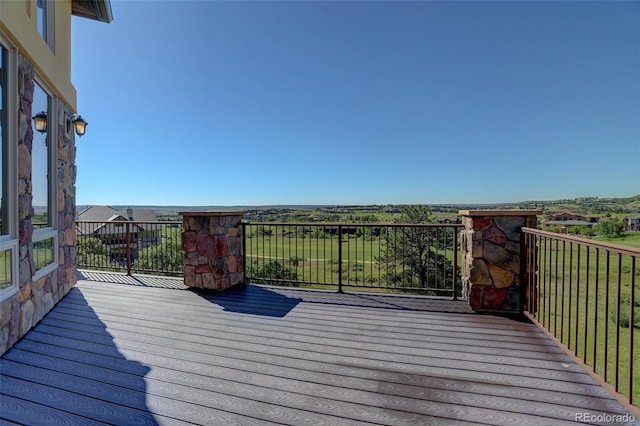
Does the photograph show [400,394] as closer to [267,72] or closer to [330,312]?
[330,312]

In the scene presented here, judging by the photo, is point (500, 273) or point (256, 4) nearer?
point (500, 273)

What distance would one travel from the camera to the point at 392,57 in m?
7.65

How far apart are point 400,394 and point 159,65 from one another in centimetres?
826

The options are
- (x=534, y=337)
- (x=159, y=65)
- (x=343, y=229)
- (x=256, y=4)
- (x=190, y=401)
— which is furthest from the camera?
(x=159, y=65)

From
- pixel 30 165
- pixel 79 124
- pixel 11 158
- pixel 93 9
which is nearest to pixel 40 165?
pixel 30 165

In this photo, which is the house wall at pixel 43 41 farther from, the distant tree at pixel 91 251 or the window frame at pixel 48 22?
the distant tree at pixel 91 251

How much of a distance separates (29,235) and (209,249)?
1.84 metres

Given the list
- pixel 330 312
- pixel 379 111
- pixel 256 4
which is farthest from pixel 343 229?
pixel 379 111

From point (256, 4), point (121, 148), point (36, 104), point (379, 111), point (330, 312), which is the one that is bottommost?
point (330, 312)

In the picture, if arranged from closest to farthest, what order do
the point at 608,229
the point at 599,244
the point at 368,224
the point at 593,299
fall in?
the point at 599,244
the point at 593,299
the point at 368,224
the point at 608,229

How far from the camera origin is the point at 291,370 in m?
2.05

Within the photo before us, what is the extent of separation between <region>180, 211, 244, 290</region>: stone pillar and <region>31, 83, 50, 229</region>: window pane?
148 centimetres

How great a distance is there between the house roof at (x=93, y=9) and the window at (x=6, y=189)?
288 centimetres

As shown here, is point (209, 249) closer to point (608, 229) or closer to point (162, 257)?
point (162, 257)
